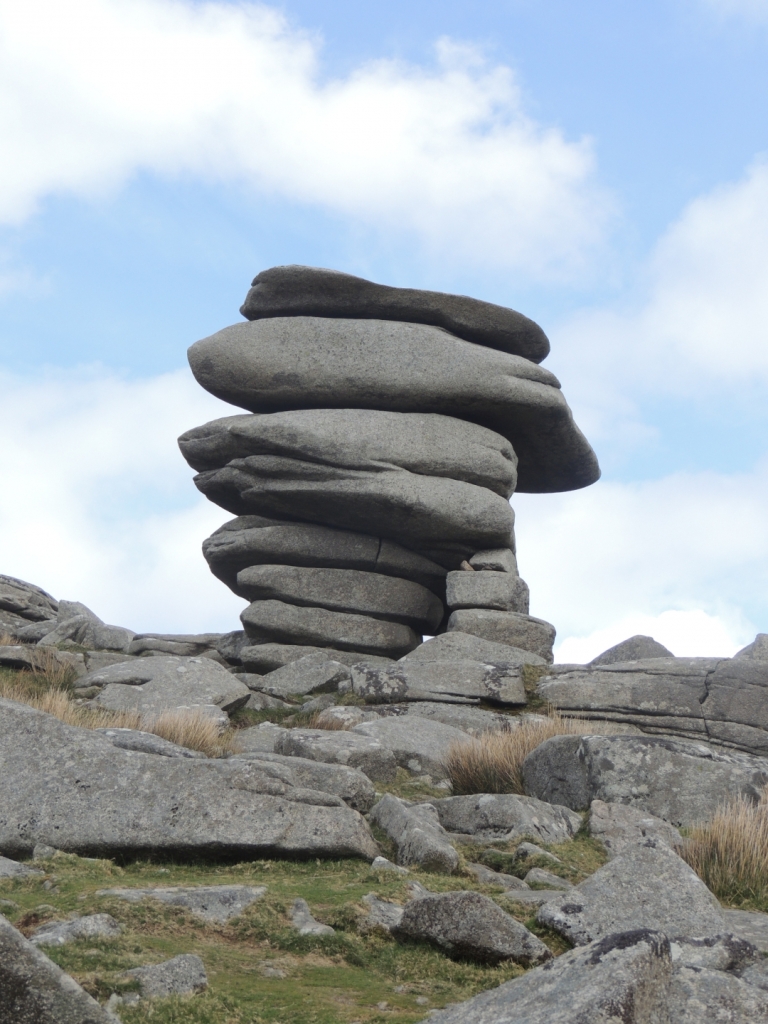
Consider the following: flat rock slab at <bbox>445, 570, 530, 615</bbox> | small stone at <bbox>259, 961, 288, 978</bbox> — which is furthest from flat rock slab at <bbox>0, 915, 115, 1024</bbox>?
flat rock slab at <bbox>445, 570, 530, 615</bbox>

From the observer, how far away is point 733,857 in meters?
7.70

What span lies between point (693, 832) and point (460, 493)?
45.5 ft

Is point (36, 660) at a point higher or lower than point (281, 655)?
lower

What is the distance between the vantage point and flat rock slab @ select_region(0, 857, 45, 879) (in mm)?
6029

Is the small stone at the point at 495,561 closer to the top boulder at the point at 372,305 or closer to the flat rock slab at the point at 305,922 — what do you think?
the top boulder at the point at 372,305

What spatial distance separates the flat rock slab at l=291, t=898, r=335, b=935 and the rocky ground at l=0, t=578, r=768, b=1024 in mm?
13

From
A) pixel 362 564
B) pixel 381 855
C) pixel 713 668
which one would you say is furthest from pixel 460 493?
pixel 381 855

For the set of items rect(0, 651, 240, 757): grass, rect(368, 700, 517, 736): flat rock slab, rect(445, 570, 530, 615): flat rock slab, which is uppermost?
rect(445, 570, 530, 615): flat rock slab

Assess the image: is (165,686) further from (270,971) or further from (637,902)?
(270,971)

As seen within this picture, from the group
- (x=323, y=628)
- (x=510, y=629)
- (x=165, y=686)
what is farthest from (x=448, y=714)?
(x=323, y=628)

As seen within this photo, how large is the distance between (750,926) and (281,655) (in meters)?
15.5

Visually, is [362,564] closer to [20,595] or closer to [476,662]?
[476,662]

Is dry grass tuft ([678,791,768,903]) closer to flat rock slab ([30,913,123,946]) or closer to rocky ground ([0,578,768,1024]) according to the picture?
rocky ground ([0,578,768,1024])

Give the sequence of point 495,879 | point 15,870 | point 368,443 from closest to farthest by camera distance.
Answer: point 15,870, point 495,879, point 368,443
